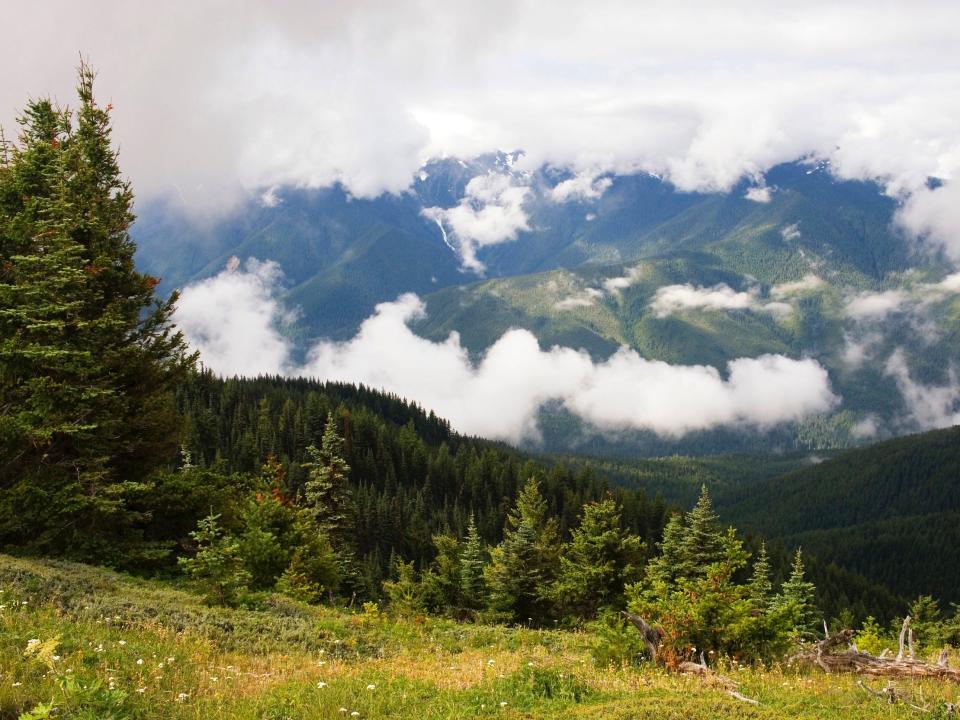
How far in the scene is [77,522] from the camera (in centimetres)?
1950

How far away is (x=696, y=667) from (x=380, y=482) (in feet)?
427

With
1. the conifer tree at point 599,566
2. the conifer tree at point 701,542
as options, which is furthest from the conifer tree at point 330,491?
the conifer tree at point 701,542

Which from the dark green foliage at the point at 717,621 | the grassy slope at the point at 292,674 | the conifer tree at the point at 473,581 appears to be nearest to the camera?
the grassy slope at the point at 292,674

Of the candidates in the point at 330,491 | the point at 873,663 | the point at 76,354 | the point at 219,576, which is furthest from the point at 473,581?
the point at 873,663

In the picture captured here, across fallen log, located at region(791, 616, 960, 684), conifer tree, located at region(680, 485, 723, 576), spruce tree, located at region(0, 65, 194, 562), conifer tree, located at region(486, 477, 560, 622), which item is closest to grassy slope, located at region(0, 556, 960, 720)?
fallen log, located at region(791, 616, 960, 684)

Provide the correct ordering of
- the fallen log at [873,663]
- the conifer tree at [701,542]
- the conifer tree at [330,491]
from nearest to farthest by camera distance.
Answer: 1. the fallen log at [873,663]
2. the conifer tree at [701,542]
3. the conifer tree at [330,491]

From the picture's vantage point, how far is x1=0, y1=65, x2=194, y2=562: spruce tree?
19.1m

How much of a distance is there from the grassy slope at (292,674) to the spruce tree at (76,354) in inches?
135

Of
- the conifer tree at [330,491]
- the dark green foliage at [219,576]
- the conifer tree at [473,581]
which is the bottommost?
the conifer tree at [473,581]

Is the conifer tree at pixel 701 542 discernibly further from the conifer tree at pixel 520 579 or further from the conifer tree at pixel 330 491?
the conifer tree at pixel 330 491

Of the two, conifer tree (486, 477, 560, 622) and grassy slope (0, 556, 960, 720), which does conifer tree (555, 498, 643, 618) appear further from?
grassy slope (0, 556, 960, 720)

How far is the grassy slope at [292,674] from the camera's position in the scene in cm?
925

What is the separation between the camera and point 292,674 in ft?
38.6

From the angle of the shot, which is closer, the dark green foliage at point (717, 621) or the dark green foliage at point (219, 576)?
the dark green foliage at point (717, 621)
